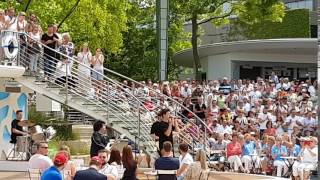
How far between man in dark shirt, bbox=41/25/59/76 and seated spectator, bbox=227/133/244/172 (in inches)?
224

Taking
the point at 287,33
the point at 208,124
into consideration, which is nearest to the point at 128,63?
the point at 287,33

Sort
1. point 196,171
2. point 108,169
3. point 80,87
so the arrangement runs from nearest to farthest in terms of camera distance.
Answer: point 108,169
point 196,171
point 80,87

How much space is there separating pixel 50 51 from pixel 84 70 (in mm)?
1327

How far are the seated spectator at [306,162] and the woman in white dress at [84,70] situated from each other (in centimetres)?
623

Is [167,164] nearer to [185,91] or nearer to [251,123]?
[251,123]

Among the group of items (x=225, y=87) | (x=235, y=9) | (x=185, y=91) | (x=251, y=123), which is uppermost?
(x=235, y=9)

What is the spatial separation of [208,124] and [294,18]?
2874 centimetres

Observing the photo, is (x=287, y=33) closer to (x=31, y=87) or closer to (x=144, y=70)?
(x=144, y=70)

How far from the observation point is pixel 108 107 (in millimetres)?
20672

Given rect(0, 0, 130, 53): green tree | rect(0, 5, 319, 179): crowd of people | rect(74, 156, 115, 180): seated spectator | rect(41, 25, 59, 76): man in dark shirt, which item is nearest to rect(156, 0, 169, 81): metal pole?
rect(0, 0, 130, 53): green tree

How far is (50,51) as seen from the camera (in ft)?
67.7

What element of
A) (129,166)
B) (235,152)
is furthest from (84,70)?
(129,166)

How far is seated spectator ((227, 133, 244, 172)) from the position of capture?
2194 cm


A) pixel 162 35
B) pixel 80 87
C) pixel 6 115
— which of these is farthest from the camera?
pixel 162 35
